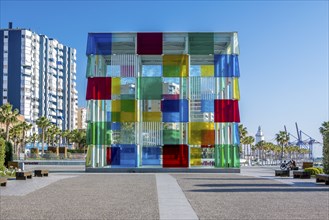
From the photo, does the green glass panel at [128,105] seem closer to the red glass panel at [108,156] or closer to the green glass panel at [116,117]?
the green glass panel at [116,117]

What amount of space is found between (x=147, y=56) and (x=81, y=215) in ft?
124

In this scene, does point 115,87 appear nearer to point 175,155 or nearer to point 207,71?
point 175,155

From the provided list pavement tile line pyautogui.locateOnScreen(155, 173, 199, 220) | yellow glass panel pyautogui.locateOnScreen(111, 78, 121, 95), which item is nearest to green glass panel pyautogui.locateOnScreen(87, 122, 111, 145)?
yellow glass panel pyautogui.locateOnScreen(111, 78, 121, 95)

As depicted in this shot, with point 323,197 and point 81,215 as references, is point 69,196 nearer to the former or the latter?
point 81,215

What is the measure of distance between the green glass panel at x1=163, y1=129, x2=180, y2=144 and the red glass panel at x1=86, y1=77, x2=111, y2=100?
243 inches

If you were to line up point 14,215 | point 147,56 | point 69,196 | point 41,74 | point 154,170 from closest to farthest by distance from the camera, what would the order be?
point 14,215 < point 69,196 < point 154,170 < point 147,56 < point 41,74

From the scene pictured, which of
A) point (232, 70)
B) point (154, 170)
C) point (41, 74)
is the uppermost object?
point (41, 74)

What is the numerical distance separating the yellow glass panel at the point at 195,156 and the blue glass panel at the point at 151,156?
297 cm

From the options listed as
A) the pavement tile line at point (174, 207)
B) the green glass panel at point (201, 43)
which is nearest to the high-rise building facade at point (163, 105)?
the green glass panel at point (201, 43)

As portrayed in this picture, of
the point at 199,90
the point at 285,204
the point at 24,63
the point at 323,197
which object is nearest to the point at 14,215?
the point at 285,204

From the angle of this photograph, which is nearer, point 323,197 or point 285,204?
point 285,204

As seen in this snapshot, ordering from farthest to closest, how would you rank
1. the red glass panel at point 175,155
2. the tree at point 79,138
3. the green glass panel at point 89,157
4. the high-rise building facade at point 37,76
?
the high-rise building facade at point 37,76 → the tree at point 79,138 → the red glass panel at point 175,155 → the green glass panel at point 89,157

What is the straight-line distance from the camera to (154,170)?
47.2 meters

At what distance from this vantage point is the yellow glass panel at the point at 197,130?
48750 millimetres
